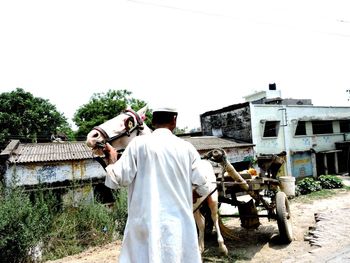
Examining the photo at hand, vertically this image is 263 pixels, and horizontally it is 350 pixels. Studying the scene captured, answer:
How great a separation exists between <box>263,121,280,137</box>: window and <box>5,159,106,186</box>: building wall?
1289cm

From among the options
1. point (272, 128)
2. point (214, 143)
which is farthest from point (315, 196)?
point (272, 128)

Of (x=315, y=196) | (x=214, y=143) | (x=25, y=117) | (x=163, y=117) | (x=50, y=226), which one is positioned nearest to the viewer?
(x=163, y=117)

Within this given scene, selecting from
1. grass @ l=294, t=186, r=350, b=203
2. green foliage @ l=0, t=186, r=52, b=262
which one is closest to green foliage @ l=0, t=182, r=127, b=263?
green foliage @ l=0, t=186, r=52, b=262

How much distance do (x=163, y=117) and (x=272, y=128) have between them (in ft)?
69.0

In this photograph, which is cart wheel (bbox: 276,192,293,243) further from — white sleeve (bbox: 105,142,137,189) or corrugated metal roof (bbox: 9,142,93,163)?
corrugated metal roof (bbox: 9,142,93,163)

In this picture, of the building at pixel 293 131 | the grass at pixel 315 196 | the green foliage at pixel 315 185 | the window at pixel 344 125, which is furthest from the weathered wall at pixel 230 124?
the window at pixel 344 125

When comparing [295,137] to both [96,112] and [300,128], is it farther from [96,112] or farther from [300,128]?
[96,112]

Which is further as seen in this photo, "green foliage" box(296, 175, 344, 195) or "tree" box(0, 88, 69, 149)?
"tree" box(0, 88, 69, 149)

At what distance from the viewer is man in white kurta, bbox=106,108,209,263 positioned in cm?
220

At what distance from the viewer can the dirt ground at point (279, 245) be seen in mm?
5527

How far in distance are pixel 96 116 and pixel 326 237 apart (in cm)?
2730

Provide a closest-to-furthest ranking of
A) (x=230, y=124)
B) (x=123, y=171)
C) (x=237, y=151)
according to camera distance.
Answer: (x=123, y=171)
(x=237, y=151)
(x=230, y=124)

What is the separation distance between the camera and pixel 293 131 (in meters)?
22.8

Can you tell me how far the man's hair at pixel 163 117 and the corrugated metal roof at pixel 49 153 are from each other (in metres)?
11.4
